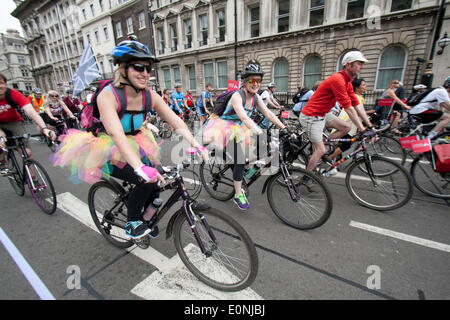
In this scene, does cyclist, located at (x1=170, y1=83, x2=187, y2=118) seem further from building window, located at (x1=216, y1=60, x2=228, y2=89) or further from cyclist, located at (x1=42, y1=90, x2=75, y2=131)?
building window, located at (x1=216, y1=60, x2=228, y2=89)

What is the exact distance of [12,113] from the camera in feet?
12.2

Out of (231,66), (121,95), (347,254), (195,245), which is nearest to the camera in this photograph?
(121,95)

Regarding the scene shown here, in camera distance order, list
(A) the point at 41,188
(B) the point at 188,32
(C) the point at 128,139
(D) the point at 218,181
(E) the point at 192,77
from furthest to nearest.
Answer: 1. (E) the point at 192,77
2. (B) the point at 188,32
3. (D) the point at 218,181
4. (A) the point at 41,188
5. (C) the point at 128,139

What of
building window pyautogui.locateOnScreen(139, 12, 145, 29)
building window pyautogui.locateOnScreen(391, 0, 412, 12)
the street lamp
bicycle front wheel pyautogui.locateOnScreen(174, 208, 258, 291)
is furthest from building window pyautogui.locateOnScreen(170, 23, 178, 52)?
bicycle front wheel pyautogui.locateOnScreen(174, 208, 258, 291)

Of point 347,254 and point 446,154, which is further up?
point 446,154

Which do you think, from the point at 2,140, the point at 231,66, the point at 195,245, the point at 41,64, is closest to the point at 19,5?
the point at 41,64

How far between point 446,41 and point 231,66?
46.3 feet

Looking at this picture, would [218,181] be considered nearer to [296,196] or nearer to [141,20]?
[296,196]

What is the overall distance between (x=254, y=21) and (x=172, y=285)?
20480mm

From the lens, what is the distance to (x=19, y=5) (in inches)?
1804

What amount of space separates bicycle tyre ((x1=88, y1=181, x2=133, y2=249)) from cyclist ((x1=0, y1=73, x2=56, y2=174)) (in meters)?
1.25

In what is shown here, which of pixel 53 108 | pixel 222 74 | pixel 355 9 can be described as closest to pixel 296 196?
pixel 53 108

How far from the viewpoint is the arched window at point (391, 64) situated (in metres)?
12.7
